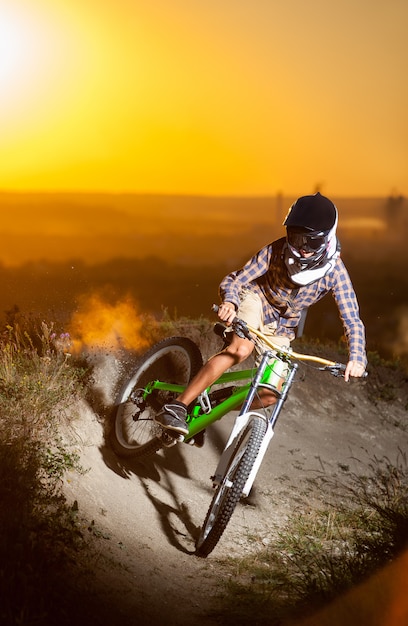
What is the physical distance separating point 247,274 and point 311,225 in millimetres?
890

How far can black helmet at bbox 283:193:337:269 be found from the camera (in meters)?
5.39

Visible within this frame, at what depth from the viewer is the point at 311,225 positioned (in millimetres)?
5371

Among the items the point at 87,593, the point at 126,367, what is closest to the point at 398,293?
the point at 126,367

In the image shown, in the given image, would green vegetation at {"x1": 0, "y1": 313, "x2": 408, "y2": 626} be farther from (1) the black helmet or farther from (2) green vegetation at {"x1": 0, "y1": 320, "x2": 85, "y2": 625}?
(1) the black helmet

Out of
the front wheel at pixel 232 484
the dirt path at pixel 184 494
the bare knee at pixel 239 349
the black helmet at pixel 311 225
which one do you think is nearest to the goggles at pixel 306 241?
the black helmet at pixel 311 225

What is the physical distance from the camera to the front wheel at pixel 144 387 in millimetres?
7117

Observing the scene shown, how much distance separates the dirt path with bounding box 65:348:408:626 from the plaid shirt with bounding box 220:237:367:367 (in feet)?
5.13

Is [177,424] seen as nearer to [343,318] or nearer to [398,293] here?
[343,318]

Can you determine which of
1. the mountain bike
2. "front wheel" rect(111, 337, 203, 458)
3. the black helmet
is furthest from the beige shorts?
"front wheel" rect(111, 337, 203, 458)

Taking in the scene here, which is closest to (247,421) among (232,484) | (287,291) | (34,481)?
(232,484)

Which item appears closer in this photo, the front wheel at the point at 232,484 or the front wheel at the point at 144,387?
the front wheel at the point at 232,484

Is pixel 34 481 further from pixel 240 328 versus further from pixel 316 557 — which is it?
pixel 316 557

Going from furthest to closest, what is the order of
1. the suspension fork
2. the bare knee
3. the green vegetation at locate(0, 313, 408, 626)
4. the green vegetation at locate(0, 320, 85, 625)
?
the bare knee < the suspension fork < the green vegetation at locate(0, 313, 408, 626) < the green vegetation at locate(0, 320, 85, 625)

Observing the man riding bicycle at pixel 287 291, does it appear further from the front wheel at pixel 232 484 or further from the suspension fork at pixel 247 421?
the front wheel at pixel 232 484
